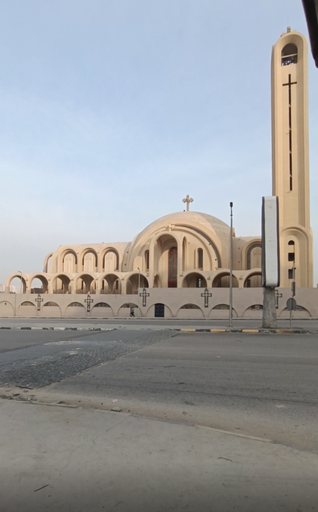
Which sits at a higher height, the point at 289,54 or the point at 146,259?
the point at 289,54

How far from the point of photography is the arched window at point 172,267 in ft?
154

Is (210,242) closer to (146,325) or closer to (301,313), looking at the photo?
(301,313)

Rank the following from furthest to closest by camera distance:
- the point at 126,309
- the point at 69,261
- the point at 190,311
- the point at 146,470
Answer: the point at 69,261 < the point at 126,309 < the point at 190,311 < the point at 146,470

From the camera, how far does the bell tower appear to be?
37250 mm

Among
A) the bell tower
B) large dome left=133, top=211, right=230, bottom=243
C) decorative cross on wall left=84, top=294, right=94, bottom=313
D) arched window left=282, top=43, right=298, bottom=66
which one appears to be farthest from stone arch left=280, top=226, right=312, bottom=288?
decorative cross on wall left=84, top=294, right=94, bottom=313

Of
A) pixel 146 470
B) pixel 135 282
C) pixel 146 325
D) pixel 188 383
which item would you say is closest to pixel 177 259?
pixel 135 282

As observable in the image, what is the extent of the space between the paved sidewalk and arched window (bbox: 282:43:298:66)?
1703 inches

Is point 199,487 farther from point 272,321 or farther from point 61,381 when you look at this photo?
point 272,321

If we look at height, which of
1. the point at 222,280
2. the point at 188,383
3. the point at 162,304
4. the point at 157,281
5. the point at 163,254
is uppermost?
the point at 163,254

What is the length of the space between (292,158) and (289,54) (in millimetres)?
11542

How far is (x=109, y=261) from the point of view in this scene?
5669 centimetres

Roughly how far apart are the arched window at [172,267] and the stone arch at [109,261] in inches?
442

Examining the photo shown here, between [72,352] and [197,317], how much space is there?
85.6ft

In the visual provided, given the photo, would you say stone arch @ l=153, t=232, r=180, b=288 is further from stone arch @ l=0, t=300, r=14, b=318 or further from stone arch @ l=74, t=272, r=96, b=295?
stone arch @ l=0, t=300, r=14, b=318
